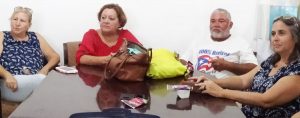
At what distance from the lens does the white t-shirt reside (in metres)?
3.39

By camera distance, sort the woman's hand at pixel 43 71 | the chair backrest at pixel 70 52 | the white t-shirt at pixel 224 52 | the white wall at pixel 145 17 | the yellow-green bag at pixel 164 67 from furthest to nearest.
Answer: the white wall at pixel 145 17, the chair backrest at pixel 70 52, the white t-shirt at pixel 224 52, the woman's hand at pixel 43 71, the yellow-green bag at pixel 164 67

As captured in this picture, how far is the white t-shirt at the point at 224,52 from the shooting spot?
3.39 metres

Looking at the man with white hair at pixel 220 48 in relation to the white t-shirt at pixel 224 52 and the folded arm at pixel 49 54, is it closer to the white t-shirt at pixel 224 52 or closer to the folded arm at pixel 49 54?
the white t-shirt at pixel 224 52

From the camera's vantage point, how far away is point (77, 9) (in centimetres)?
379

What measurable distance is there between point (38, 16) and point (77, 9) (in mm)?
367

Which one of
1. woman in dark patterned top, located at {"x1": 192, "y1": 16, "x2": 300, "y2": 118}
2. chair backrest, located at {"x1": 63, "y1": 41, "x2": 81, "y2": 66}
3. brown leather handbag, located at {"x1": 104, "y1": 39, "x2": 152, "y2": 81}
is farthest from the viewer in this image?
chair backrest, located at {"x1": 63, "y1": 41, "x2": 81, "y2": 66}

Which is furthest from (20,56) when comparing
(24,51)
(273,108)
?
(273,108)

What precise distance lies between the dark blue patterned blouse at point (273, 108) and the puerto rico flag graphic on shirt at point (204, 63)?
0.92m

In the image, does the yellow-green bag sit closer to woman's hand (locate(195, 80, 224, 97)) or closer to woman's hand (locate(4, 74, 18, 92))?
woman's hand (locate(195, 80, 224, 97))

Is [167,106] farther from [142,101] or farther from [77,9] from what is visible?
[77,9]

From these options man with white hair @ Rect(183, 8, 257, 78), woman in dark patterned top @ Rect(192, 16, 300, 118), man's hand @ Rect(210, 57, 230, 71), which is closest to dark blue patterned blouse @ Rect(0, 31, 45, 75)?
man with white hair @ Rect(183, 8, 257, 78)

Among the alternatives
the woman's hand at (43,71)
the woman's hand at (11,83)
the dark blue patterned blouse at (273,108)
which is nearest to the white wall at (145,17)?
the woman's hand at (43,71)

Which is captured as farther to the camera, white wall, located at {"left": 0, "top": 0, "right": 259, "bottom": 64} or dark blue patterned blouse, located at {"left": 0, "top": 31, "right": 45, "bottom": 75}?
white wall, located at {"left": 0, "top": 0, "right": 259, "bottom": 64}

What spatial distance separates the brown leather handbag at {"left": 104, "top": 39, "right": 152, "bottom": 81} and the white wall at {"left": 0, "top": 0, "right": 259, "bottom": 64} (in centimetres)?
143
